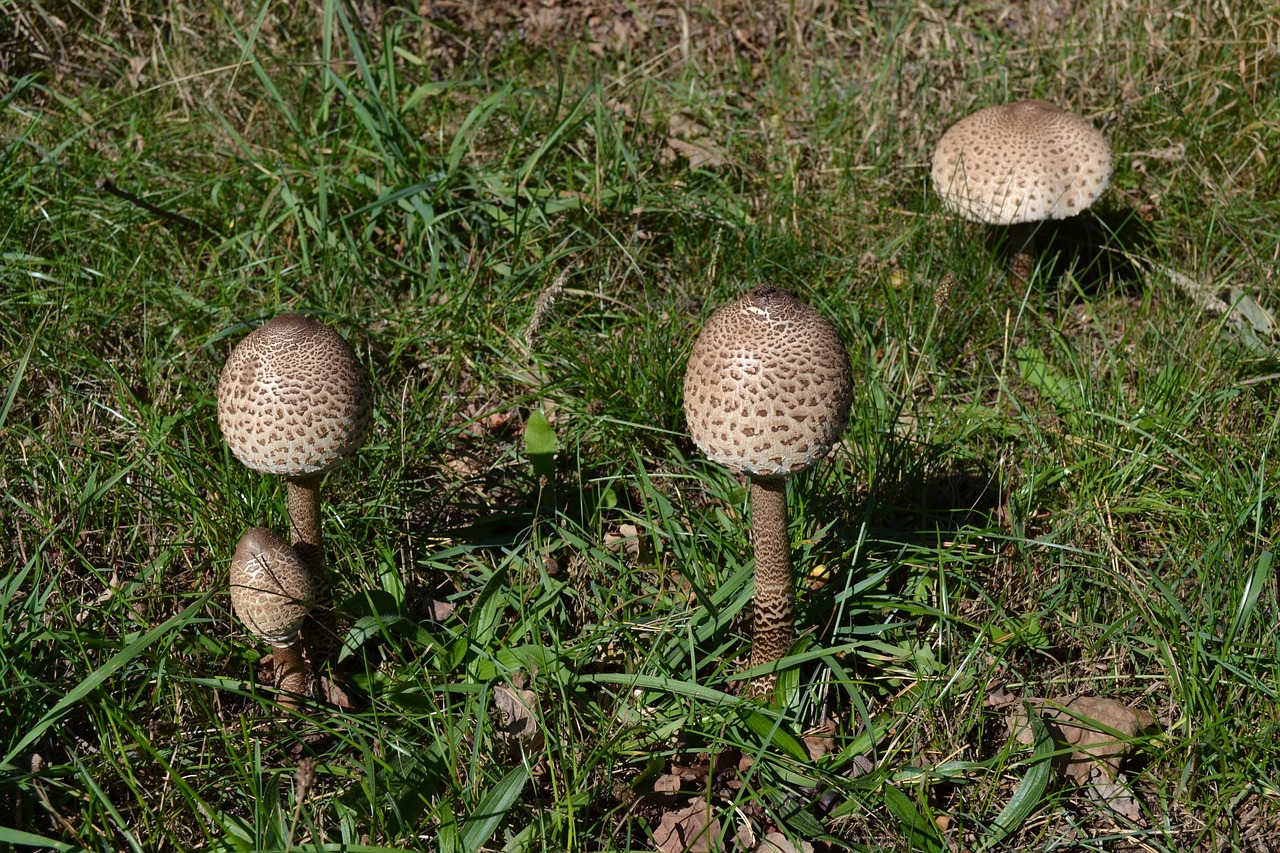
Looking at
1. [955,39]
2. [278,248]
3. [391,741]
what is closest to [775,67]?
[955,39]

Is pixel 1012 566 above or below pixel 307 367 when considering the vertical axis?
below

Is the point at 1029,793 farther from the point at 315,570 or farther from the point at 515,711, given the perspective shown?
the point at 315,570

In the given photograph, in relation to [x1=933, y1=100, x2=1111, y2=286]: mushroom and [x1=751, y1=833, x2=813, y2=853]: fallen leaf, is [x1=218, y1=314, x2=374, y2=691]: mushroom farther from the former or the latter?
[x1=933, y1=100, x2=1111, y2=286]: mushroom

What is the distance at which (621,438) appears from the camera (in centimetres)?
402

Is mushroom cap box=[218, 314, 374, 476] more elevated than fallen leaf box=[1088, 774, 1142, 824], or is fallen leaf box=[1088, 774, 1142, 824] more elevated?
mushroom cap box=[218, 314, 374, 476]

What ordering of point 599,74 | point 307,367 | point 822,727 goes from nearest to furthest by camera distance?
point 307,367, point 822,727, point 599,74

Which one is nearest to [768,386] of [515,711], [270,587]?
[515,711]

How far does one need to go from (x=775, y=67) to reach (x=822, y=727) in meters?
3.85

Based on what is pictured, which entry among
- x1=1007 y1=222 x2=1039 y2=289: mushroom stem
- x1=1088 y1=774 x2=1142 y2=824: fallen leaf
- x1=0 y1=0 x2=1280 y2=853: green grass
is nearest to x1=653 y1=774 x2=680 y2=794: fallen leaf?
x1=0 y1=0 x2=1280 y2=853: green grass

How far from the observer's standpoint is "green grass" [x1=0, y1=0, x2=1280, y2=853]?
119 inches

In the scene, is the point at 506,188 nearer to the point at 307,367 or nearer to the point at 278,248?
the point at 278,248

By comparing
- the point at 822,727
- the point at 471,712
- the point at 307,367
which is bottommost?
the point at 822,727

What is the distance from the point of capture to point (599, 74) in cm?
571

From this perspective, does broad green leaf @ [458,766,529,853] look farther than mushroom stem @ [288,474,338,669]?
No
